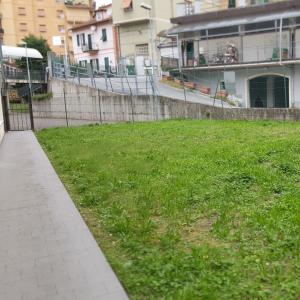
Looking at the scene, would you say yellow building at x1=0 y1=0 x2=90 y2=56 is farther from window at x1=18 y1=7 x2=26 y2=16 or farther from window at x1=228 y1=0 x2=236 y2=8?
window at x1=228 y1=0 x2=236 y2=8

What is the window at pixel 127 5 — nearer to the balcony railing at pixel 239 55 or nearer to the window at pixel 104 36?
the window at pixel 104 36

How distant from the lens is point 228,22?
28.9 meters

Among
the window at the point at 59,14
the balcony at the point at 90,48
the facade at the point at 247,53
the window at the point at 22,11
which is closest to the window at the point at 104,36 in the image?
the balcony at the point at 90,48

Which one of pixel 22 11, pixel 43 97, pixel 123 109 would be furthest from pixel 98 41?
pixel 22 11

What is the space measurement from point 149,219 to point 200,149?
544cm

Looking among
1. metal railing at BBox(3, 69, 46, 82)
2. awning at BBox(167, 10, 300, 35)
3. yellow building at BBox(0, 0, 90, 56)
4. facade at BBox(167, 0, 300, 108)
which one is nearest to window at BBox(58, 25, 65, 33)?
yellow building at BBox(0, 0, 90, 56)

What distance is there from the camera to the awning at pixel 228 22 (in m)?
26.1

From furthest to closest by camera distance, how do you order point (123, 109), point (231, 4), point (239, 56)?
1. point (231, 4)
2. point (239, 56)
3. point (123, 109)

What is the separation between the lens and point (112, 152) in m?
12.1

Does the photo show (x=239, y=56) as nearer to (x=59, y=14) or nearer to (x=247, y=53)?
(x=247, y=53)

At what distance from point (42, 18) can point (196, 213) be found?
73.7 m

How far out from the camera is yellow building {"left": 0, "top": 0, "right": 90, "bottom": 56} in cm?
6988

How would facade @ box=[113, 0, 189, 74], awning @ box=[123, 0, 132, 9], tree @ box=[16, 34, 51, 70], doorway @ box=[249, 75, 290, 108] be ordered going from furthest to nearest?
1. tree @ box=[16, 34, 51, 70]
2. awning @ box=[123, 0, 132, 9]
3. facade @ box=[113, 0, 189, 74]
4. doorway @ box=[249, 75, 290, 108]

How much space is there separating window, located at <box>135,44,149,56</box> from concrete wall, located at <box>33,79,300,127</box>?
35.3 feet
